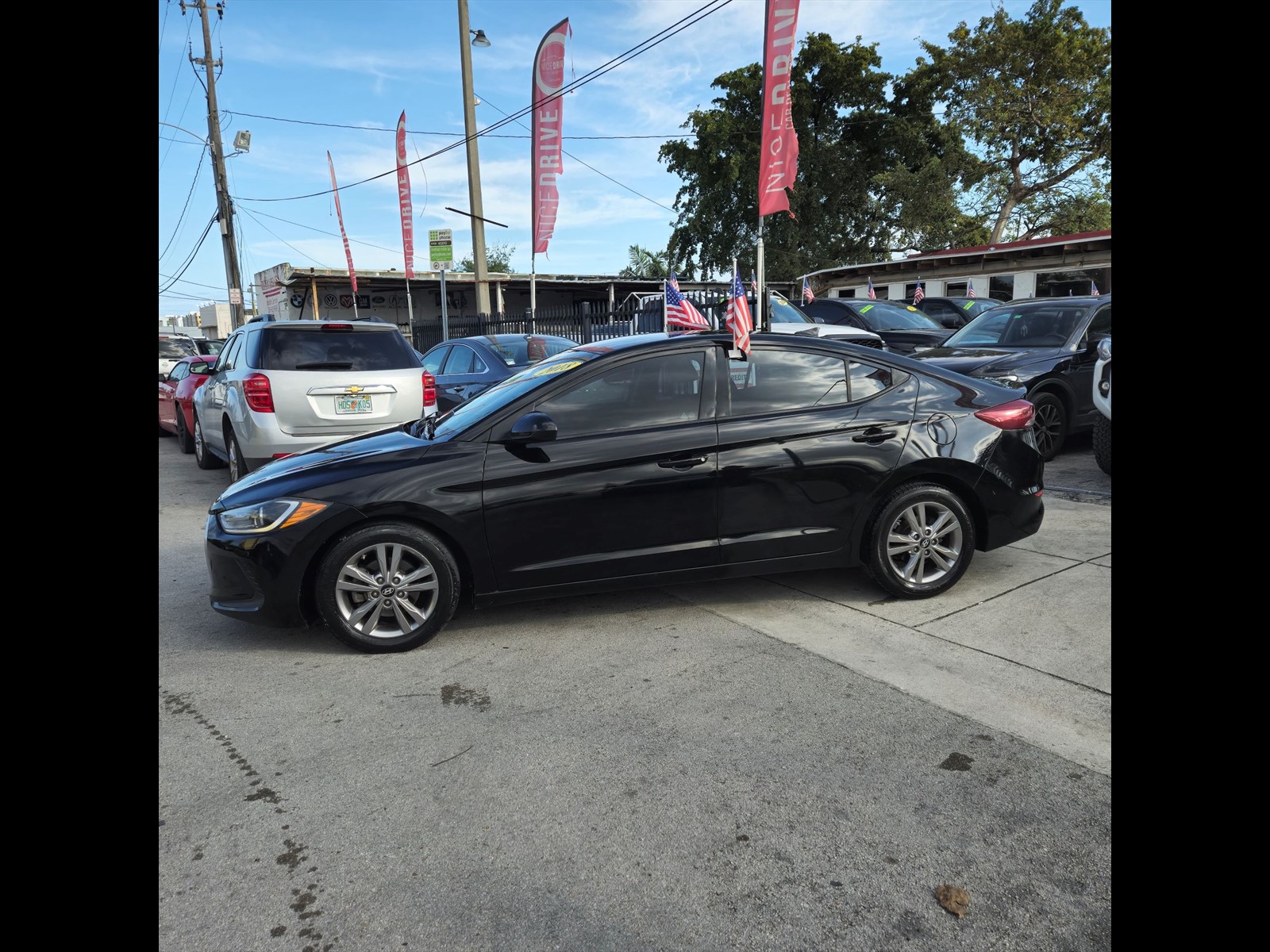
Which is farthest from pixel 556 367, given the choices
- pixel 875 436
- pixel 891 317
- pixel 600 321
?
pixel 891 317

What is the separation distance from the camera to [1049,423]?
891cm

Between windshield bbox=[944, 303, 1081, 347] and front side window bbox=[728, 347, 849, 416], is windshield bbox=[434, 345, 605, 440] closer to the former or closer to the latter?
front side window bbox=[728, 347, 849, 416]

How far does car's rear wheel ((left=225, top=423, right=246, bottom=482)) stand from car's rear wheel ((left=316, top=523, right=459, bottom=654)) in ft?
14.7

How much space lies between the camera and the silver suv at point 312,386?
787cm

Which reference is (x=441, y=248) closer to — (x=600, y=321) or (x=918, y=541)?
(x=600, y=321)

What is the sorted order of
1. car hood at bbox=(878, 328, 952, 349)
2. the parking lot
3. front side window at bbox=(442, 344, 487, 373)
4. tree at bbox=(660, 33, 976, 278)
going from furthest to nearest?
tree at bbox=(660, 33, 976, 278) < car hood at bbox=(878, 328, 952, 349) < front side window at bbox=(442, 344, 487, 373) < the parking lot

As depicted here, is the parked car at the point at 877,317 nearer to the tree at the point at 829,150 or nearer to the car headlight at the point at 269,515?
the car headlight at the point at 269,515

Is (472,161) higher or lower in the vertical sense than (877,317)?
higher

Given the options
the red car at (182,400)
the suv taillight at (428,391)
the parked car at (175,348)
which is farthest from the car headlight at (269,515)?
the parked car at (175,348)

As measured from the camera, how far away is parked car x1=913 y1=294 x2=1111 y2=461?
8719mm

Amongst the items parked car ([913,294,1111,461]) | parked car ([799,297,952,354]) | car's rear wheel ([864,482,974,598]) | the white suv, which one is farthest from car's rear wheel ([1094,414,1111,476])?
parked car ([799,297,952,354])

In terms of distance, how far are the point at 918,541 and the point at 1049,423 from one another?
493cm

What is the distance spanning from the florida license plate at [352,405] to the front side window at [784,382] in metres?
4.51
